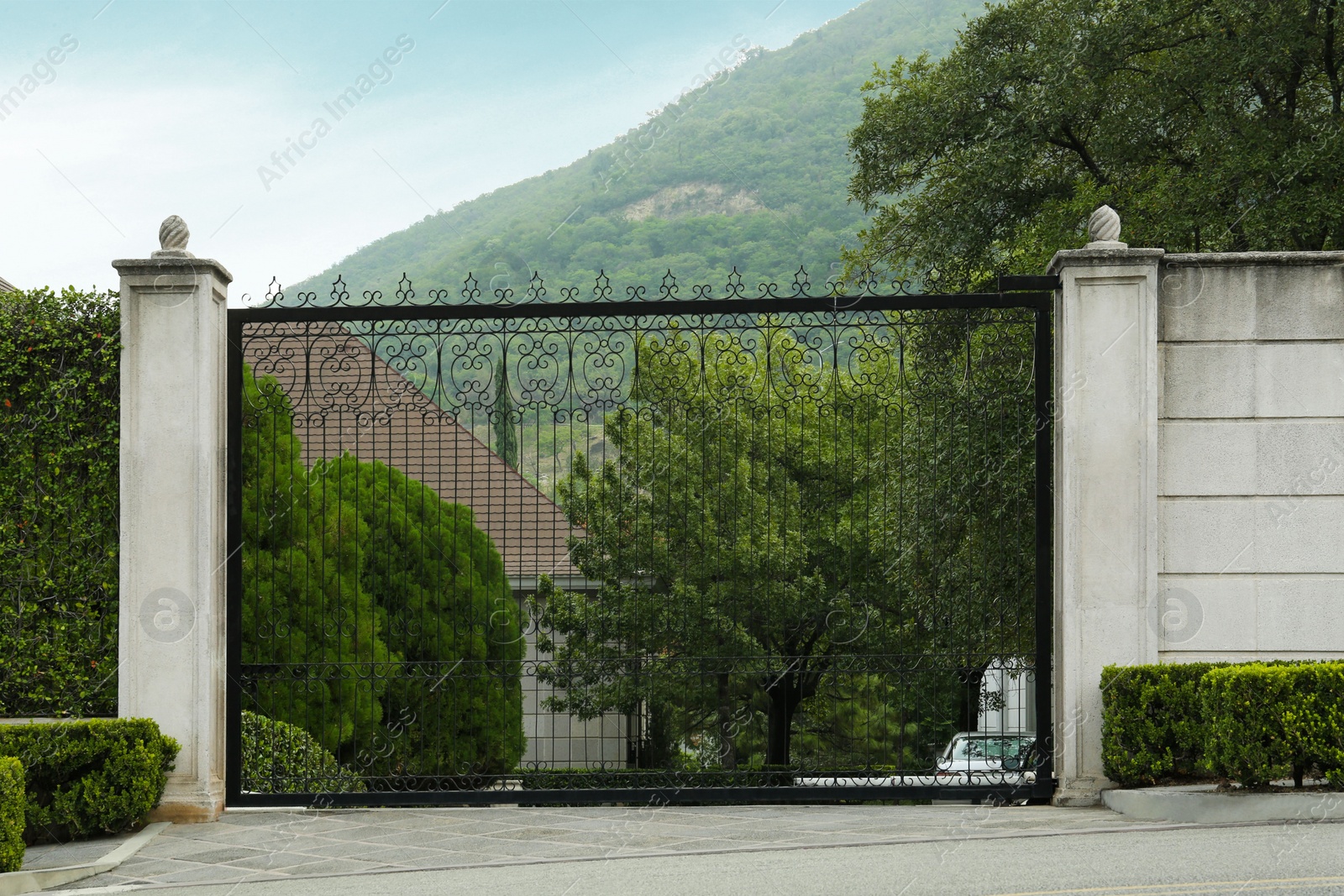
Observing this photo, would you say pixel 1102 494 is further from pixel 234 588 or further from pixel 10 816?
pixel 10 816

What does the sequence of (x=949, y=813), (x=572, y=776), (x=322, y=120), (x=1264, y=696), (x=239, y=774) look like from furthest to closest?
(x=572, y=776) → (x=322, y=120) → (x=239, y=774) → (x=949, y=813) → (x=1264, y=696)

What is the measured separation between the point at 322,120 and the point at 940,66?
34.1 ft

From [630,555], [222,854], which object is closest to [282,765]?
[222,854]

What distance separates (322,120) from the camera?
955 centimetres

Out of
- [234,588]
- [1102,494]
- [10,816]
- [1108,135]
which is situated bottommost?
[10,816]

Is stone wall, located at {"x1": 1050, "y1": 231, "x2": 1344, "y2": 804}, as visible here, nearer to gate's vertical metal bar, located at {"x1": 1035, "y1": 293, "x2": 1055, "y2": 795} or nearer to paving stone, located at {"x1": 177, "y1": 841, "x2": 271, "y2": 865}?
gate's vertical metal bar, located at {"x1": 1035, "y1": 293, "x2": 1055, "y2": 795}

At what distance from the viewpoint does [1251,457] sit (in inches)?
310

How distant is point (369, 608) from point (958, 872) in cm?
816

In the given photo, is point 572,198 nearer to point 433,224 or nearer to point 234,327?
point 433,224

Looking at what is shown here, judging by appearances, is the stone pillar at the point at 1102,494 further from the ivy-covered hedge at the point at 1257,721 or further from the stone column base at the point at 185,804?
the stone column base at the point at 185,804

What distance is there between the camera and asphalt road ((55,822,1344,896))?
16.9ft

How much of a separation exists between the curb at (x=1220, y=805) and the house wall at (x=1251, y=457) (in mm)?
1044

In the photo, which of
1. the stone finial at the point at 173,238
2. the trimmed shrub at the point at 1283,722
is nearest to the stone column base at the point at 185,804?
the stone finial at the point at 173,238

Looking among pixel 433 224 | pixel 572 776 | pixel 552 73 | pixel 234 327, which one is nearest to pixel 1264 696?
pixel 572 776
